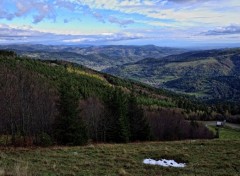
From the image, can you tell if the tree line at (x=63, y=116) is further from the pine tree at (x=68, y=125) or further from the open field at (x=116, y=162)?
the open field at (x=116, y=162)

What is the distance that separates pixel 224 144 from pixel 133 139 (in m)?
28.6

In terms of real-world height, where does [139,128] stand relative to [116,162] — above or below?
below

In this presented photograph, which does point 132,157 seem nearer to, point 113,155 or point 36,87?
point 113,155

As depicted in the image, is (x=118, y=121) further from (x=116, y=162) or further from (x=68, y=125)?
(x=116, y=162)

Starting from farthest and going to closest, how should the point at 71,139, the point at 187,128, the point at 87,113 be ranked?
the point at 187,128, the point at 87,113, the point at 71,139

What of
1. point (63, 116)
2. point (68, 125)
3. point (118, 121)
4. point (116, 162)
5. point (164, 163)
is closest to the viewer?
point (116, 162)

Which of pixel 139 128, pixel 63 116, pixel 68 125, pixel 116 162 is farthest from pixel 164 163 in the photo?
pixel 139 128

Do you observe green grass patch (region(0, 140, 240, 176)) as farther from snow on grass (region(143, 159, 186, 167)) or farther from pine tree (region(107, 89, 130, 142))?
pine tree (region(107, 89, 130, 142))

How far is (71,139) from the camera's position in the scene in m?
44.0

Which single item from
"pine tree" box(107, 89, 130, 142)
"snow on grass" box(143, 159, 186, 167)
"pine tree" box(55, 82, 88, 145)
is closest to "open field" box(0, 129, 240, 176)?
"snow on grass" box(143, 159, 186, 167)

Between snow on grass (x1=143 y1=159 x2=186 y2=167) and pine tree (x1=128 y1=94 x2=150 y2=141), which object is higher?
snow on grass (x1=143 y1=159 x2=186 y2=167)

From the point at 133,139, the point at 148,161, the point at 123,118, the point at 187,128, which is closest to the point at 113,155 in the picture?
the point at 148,161

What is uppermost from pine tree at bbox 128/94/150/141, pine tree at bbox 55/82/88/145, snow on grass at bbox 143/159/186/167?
snow on grass at bbox 143/159/186/167

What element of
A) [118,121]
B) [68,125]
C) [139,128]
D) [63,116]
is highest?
[63,116]
